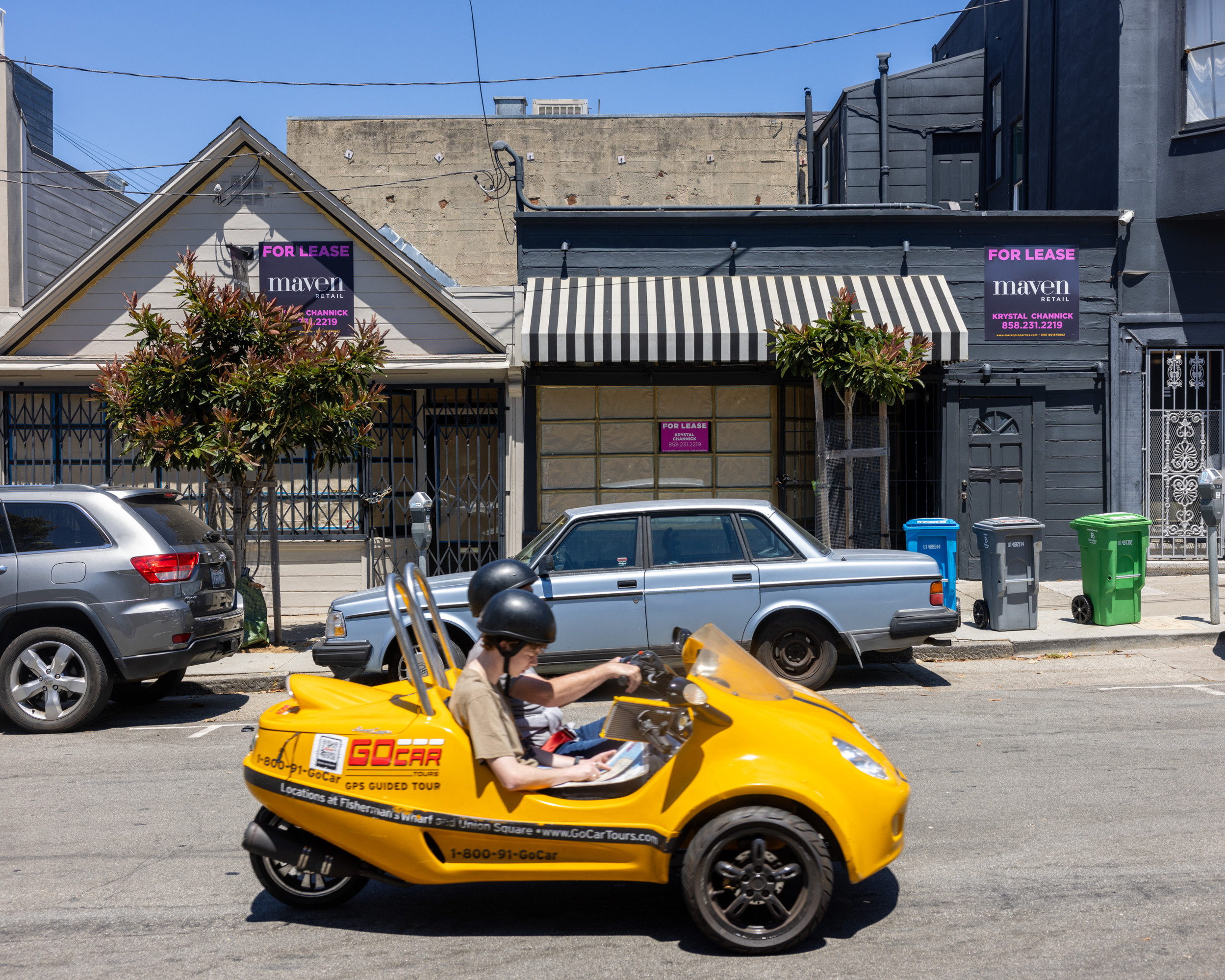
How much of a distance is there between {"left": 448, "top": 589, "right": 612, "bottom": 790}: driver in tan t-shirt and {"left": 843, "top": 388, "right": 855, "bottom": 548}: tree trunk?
781 cm

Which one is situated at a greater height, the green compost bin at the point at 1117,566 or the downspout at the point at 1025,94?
the downspout at the point at 1025,94

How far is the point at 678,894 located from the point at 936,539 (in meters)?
7.27

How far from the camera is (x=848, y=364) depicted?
36.3ft

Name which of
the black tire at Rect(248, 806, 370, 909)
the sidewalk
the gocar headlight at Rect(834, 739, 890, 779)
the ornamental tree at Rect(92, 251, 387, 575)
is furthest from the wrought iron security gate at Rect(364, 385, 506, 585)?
the gocar headlight at Rect(834, 739, 890, 779)

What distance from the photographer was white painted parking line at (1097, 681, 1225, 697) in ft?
27.6

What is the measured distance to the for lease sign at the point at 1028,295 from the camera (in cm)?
1362

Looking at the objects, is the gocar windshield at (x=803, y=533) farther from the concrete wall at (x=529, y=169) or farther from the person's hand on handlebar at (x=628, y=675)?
the concrete wall at (x=529, y=169)

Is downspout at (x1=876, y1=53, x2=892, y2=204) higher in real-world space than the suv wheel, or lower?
higher

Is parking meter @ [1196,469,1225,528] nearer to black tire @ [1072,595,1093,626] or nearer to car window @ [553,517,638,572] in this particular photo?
black tire @ [1072,595,1093,626]

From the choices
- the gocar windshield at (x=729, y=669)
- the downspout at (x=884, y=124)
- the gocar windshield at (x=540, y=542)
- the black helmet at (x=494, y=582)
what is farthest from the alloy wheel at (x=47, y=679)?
the downspout at (x=884, y=124)

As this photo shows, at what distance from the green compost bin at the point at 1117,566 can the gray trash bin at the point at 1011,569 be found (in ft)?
2.13

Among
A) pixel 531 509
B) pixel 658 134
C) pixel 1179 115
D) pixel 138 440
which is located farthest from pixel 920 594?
pixel 658 134

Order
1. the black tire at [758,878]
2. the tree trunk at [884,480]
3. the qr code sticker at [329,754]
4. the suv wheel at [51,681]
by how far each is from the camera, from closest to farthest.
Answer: the black tire at [758,878] < the qr code sticker at [329,754] < the suv wheel at [51,681] < the tree trunk at [884,480]

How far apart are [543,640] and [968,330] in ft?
36.1
